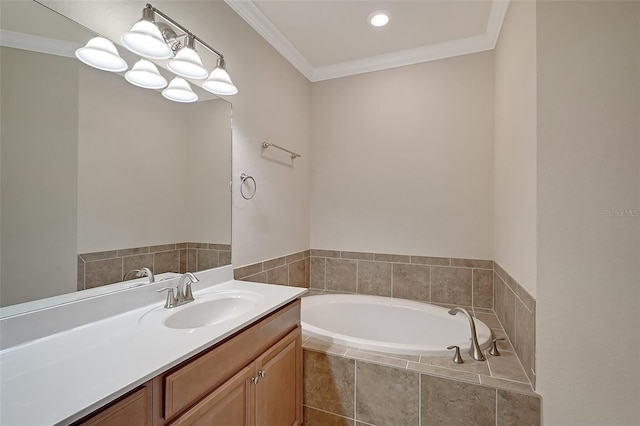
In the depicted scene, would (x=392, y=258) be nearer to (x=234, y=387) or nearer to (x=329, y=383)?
(x=329, y=383)

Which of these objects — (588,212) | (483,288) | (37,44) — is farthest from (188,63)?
(483,288)

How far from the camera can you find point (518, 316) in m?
1.55

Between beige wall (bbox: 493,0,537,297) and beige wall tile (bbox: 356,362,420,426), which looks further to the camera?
beige wall tile (bbox: 356,362,420,426)

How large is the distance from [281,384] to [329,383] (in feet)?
1.14

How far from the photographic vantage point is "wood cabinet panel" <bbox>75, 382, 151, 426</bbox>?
2.14ft

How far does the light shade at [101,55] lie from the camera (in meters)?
1.11

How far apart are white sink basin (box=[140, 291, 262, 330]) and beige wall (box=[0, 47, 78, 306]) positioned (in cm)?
33

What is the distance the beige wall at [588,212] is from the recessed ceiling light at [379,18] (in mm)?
1020

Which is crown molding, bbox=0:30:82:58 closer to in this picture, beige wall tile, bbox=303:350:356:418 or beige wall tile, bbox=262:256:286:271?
beige wall tile, bbox=262:256:286:271

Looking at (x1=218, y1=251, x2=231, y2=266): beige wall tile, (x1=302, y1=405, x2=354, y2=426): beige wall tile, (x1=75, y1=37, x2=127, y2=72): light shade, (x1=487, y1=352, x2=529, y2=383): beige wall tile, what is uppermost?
(x1=75, y1=37, x2=127, y2=72): light shade

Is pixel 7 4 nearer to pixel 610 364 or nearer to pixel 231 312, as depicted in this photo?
pixel 231 312

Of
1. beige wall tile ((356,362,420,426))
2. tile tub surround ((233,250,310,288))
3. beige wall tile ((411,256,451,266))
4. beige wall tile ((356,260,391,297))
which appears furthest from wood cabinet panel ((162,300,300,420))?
beige wall tile ((411,256,451,266))

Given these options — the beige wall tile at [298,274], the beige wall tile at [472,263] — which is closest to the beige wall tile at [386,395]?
the beige wall tile at [298,274]

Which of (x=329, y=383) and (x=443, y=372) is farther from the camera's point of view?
(x=329, y=383)
